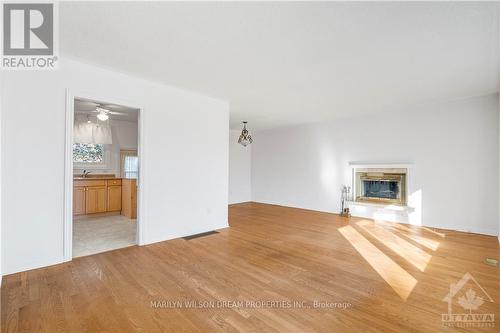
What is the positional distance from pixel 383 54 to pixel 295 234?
3.14 meters

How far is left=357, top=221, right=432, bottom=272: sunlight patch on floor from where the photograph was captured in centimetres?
314

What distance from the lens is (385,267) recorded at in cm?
295

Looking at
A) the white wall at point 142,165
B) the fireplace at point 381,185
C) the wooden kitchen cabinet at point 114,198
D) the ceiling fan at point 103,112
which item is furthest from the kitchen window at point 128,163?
the fireplace at point 381,185

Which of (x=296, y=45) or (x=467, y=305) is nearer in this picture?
(x=467, y=305)

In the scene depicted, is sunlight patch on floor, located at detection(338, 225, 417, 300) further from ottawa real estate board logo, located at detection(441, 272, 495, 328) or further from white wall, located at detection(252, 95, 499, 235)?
white wall, located at detection(252, 95, 499, 235)

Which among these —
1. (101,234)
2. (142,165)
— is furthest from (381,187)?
(101,234)

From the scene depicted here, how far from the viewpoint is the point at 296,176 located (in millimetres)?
7512

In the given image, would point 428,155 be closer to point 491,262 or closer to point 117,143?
point 491,262

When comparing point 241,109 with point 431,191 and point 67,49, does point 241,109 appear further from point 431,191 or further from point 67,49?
point 431,191

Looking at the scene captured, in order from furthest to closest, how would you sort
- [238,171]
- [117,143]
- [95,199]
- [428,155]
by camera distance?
[238,171] → [117,143] → [95,199] → [428,155]

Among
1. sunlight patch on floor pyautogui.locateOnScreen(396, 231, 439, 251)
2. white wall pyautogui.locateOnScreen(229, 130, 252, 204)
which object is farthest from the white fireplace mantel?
white wall pyautogui.locateOnScreen(229, 130, 252, 204)

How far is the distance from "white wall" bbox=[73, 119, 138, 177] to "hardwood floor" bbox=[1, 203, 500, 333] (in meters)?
3.99

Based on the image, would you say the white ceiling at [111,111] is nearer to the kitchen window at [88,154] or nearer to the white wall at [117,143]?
the white wall at [117,143]

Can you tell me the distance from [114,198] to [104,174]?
1010 millimetres
